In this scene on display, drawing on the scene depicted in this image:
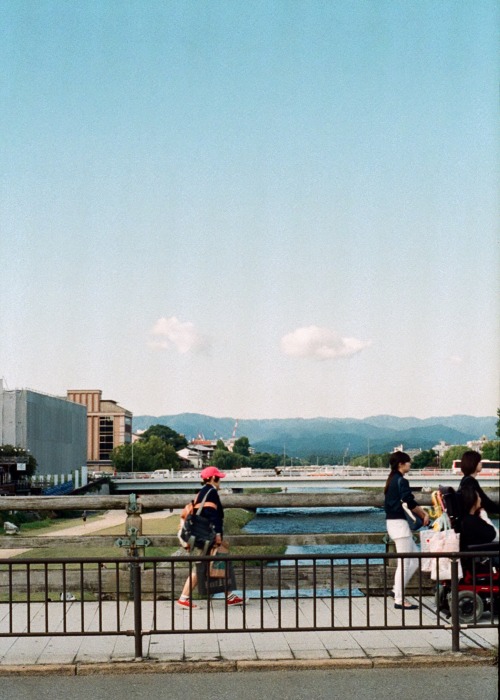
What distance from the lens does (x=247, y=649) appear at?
8.54 meters

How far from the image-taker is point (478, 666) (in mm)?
8086

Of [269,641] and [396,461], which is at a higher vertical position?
[396,461]

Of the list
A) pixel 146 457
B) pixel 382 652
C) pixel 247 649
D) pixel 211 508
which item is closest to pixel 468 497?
pixel 382 652

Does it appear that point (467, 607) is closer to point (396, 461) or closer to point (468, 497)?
point (468, 497)

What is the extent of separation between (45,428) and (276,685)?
4329 inches

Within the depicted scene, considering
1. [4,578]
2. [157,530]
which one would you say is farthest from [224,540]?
[157,530]

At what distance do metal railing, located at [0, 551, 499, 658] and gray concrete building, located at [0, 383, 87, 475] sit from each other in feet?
312

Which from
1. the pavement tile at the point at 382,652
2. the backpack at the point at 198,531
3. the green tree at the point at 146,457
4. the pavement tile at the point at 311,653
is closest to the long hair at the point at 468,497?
the pavement tile at the point at 382,652

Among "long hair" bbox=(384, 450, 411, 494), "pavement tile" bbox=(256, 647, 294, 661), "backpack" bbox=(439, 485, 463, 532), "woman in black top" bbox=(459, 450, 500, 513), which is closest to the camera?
"pavement tile" bbox=(256, 647, 294, 661)

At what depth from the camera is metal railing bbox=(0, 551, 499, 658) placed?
27.2 feet

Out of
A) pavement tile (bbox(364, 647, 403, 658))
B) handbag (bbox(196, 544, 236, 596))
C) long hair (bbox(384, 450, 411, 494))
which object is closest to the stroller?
long hair (bbox(384, 450, 411, 494))

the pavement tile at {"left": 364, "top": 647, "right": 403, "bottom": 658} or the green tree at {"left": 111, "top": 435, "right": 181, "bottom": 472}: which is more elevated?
the pavement tile at {"left": 364, "top": 647, "right": 403, "bottom": 658}

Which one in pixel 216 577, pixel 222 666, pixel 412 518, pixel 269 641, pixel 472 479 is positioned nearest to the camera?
pixel 222 666

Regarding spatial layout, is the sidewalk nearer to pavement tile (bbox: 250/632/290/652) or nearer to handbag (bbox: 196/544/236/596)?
pavement tile (bbox: 250/632/290/652)
